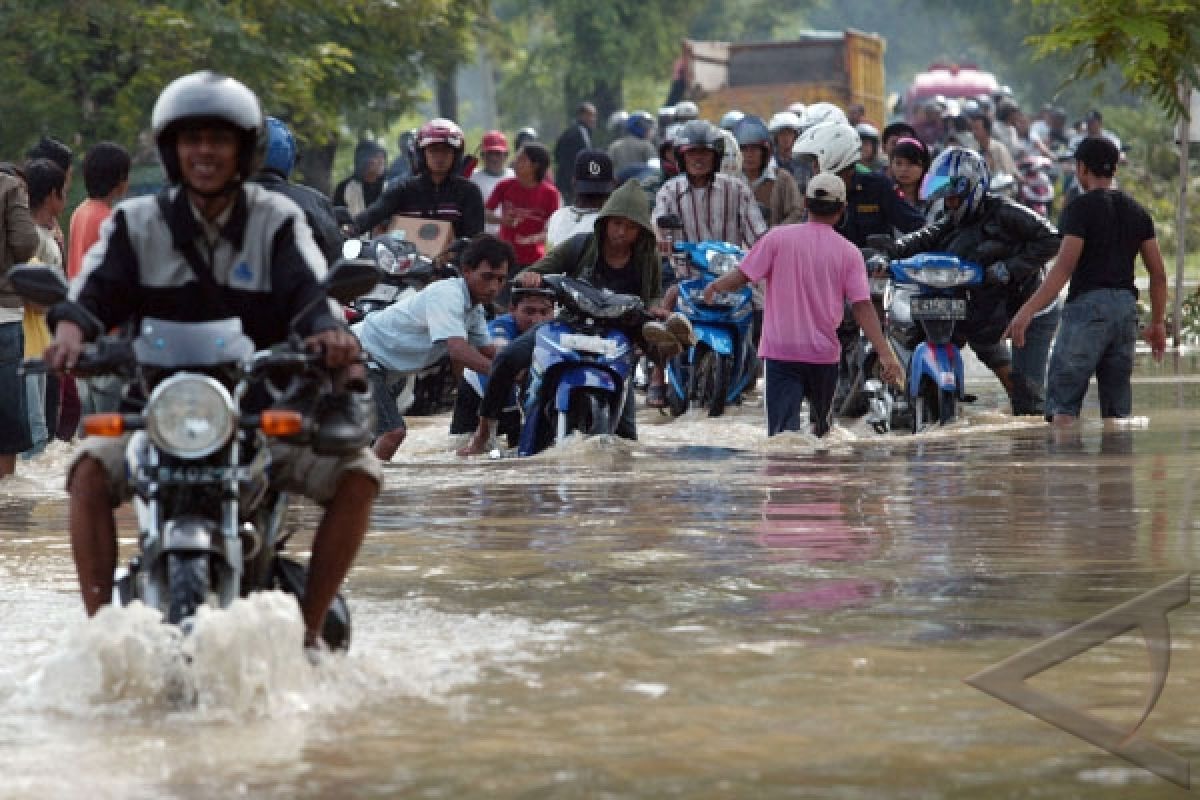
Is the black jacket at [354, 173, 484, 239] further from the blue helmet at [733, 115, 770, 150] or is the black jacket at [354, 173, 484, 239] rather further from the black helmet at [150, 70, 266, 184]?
the black helmet at [150, 70, 266, 184]

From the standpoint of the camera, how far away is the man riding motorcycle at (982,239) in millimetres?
16094

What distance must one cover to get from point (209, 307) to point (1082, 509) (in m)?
5.51

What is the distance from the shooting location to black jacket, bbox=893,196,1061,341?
16.2m

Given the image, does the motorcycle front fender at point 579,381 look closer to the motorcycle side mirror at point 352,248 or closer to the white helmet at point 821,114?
the motorcycle side mirror at point 352,248

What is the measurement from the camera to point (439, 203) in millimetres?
17969

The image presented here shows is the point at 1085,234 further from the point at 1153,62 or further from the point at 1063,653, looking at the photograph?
the point at 1063,653

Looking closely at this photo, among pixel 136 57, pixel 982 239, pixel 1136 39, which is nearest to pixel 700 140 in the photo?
pixel 982 239

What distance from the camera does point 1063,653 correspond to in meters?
7.55

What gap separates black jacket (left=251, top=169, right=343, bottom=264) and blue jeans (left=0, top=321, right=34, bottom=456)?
220 cm

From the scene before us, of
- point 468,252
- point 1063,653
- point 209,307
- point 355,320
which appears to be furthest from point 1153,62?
point 209,307

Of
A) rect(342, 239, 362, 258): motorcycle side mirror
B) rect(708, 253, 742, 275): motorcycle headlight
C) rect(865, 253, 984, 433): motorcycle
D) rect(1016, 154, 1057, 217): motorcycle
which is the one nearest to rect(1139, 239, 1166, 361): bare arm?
rect(865, 253, 984, 433): motorcycle

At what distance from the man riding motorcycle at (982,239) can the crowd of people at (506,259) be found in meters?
0.02

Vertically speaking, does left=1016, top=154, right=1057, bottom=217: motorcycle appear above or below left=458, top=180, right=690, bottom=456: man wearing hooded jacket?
above

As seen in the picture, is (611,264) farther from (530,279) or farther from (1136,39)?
(1136,39)
